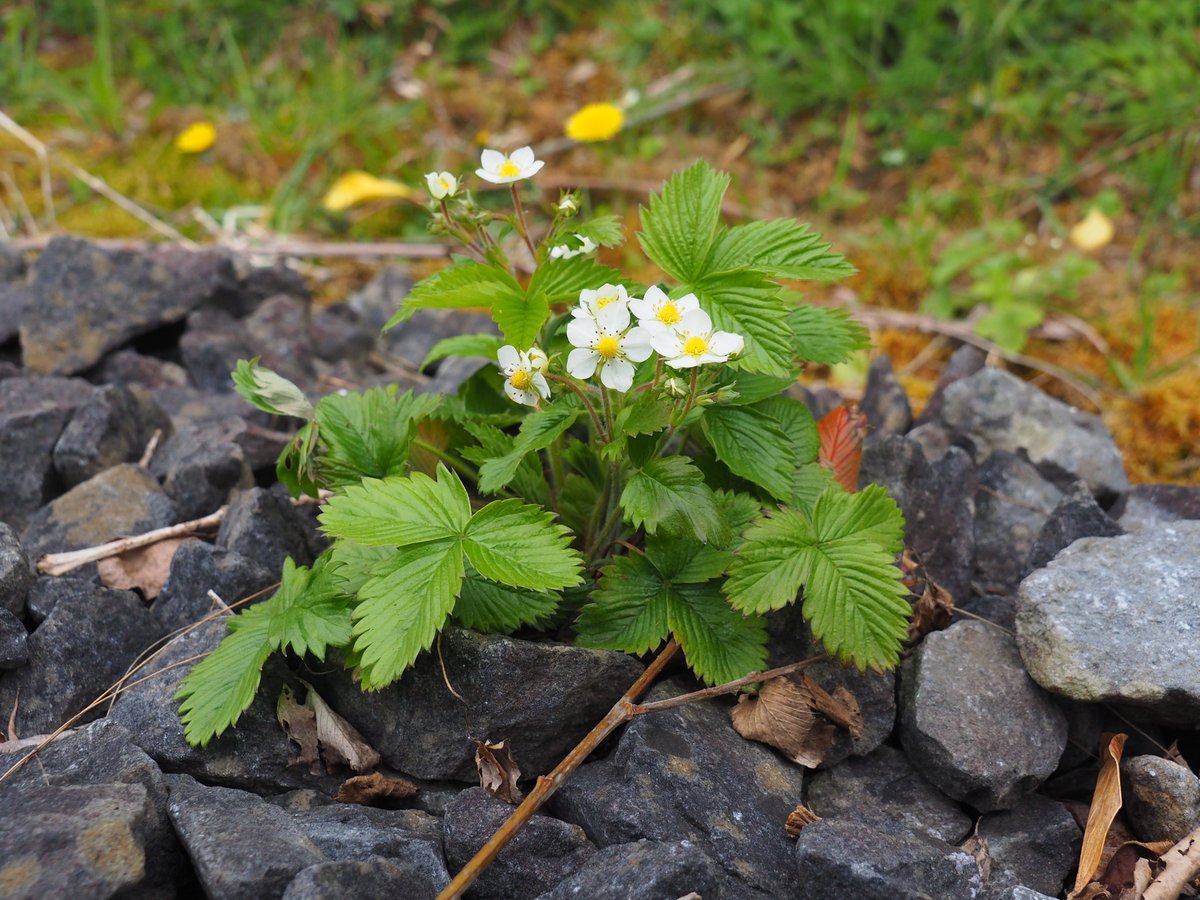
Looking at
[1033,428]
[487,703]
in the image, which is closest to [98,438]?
[487,703]

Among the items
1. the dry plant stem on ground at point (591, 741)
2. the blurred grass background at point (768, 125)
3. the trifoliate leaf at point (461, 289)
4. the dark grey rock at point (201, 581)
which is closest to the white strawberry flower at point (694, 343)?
the trifoliate leaf at point (461, 289)

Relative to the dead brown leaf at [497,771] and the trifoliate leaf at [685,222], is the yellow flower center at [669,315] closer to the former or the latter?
the trifoliate leaf at [685,222]

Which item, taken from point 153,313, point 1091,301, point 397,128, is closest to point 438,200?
point 153,313

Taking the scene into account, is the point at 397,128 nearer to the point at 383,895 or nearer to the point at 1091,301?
the point at 1091,301

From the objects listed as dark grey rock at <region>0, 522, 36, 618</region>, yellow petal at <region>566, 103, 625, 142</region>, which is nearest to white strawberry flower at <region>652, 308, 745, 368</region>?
dark grey rock at <region>0, 522, 36, 618</region>

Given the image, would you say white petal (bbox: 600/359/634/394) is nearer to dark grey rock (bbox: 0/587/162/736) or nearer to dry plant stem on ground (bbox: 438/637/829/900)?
dry plant stem on ground (bbox: 438/637/829/900)
